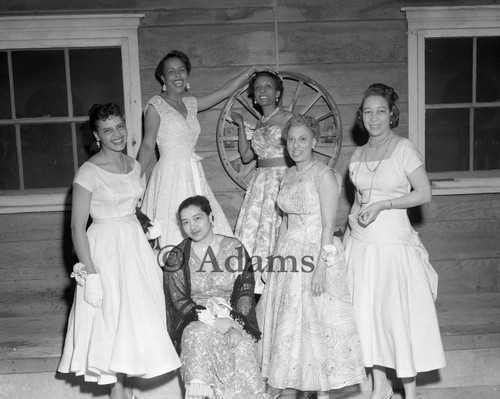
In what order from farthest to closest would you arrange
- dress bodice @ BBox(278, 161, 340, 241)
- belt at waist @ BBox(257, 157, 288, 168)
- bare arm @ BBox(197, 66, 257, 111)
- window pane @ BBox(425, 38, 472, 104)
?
window pane @ BBox(425, 38, 472, 104), bare arm @ BBox(197, 66, 257, 111), belt at waist @ BBox(257, 157, 288, 168), dress bodice @ BBox(278, 161, 340, 241)

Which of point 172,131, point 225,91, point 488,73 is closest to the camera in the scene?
point 172,131

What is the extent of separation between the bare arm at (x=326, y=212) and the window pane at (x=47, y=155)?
6.58 ft

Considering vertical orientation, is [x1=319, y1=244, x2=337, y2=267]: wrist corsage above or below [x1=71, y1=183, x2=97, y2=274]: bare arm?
below

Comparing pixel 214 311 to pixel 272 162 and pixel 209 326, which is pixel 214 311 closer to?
pixel 209 326

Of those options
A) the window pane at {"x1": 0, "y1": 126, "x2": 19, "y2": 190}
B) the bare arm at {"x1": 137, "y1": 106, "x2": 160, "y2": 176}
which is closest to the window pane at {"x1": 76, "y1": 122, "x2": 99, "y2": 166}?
the window pane at {"x1": 0, "y1": 126, "x2": 19, "y2": 190}

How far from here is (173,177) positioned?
3625mm

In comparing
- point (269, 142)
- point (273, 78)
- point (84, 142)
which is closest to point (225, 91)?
point (273, 78)

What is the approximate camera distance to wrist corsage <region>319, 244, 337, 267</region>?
2.90 metres

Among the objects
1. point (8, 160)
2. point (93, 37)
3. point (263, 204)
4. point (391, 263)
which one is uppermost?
point (93, 37)

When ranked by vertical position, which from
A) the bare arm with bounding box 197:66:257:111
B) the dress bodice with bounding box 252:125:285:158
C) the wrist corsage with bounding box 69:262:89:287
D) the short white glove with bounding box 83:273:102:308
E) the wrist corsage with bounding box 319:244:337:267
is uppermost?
the bare arm with bounding box 197:66:257:111

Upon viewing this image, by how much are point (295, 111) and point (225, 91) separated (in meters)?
0.49

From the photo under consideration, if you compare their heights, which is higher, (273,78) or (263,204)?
(273,78)

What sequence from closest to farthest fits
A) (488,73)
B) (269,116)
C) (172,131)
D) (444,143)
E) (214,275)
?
(214,275) → (172,131) → (269,116) → (488,73) → (444,143)

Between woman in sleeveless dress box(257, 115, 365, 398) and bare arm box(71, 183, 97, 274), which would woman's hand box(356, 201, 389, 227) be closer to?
woman in sleeveless dress box(257, 115, 365, 398)
